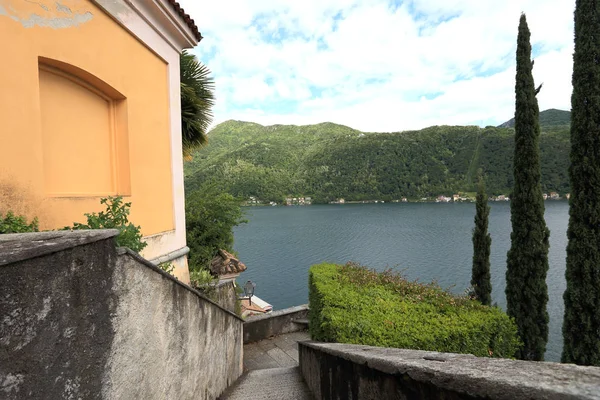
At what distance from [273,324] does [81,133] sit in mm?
7027

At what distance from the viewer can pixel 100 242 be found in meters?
1.84

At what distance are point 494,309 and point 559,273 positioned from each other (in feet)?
119

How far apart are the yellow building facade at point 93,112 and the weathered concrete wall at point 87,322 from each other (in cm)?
201

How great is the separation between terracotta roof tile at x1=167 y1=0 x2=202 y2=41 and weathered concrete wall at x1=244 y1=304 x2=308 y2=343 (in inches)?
287

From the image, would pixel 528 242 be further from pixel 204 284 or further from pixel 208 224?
pixel 204 284

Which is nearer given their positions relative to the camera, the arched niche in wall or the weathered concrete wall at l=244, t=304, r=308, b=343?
the arched niche in wall

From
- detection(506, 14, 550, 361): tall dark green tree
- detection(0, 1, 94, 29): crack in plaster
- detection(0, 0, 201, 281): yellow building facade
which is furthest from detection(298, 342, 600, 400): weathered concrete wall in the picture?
detection(506, 14, 550, 361): tall dark green tree

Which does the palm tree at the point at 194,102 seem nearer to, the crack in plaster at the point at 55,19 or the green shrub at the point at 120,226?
the crack in plaster at the point at 55,19

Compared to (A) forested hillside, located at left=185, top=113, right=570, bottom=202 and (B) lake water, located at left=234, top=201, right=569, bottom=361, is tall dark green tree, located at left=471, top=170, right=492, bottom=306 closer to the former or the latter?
(B) lake water, located at left=234, top=201, right=569, bottom=361

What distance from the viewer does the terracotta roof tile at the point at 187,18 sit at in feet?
17.4

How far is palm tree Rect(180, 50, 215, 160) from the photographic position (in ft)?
26.4

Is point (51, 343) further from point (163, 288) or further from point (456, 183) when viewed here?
point (456, 183)

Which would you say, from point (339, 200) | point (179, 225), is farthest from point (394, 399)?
point (339, 200)

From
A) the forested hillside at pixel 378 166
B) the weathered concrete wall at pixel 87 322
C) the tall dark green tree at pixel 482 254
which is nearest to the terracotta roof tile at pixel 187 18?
the weathered concrete wall at pixel 87 322
